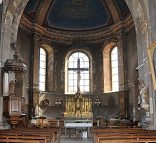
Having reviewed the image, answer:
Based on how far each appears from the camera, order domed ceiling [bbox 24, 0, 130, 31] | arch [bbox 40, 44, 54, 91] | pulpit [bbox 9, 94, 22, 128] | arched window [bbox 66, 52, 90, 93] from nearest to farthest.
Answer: pulpit [bbox 9, 94, 22, 128] < domed ceiling [bbox 24, 0, 130, 31] < arch [bbox 40, 44, 54, 91] < arched window [bbox 66, 52, 90, 93]

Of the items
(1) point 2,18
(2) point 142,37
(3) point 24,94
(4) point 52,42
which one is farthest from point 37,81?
(2) point 142,37

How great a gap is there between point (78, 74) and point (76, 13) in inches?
207

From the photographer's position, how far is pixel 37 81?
70.3ft

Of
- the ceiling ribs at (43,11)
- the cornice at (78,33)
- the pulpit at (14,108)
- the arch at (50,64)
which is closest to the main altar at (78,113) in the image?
the pulpit at (14,108)

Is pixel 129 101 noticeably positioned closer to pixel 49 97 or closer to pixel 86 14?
pixel 49 97

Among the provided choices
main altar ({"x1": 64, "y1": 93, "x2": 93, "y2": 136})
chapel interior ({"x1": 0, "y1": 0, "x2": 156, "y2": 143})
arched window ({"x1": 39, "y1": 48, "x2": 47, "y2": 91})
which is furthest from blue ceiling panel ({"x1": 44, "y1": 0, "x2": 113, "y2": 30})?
main altar ({"x1": 64, "y1": 93, "x2": 93, "y2": 136})

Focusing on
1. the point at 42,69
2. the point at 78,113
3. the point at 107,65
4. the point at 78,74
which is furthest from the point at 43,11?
the point at 78,113

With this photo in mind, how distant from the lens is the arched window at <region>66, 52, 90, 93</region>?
2397 cm

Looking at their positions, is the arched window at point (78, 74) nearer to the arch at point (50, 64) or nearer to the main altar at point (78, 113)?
the arch at point (50, 64)

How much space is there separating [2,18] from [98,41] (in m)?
11.3

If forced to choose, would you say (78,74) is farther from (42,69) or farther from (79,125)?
(79,125)

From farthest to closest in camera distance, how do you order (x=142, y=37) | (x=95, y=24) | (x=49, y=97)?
(x=95, y=24)
(x=49, y=97)
(x=142, y=37)

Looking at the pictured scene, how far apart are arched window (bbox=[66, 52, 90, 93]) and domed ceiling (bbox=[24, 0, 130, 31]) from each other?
8.09 feet

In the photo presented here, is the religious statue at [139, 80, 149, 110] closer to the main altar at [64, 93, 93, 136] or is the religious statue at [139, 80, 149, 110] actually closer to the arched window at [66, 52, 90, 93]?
the main altar at [64, 93, 93, 136]
